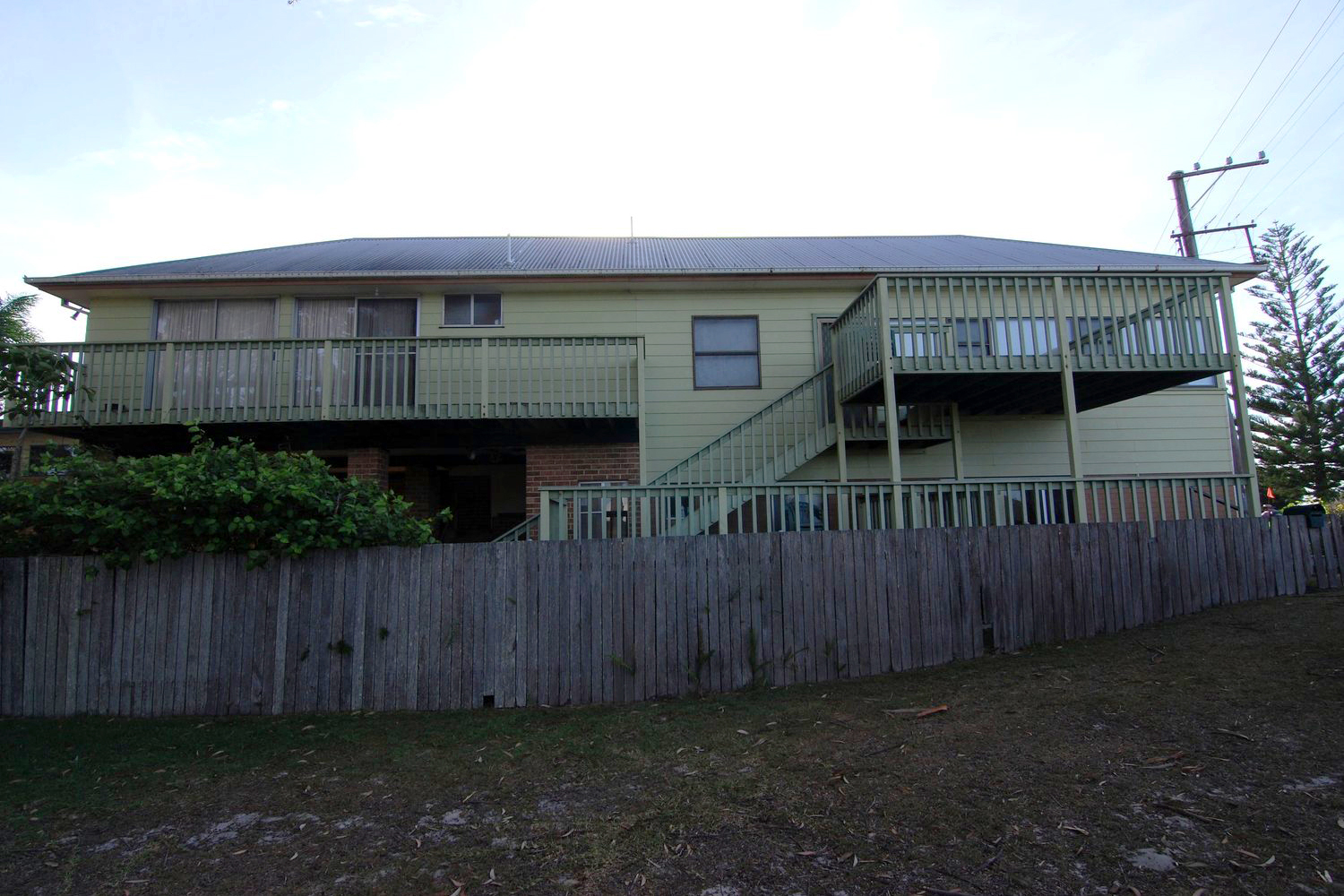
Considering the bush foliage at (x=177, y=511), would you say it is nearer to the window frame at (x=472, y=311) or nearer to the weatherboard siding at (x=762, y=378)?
the window frame at (x=472, y=311)

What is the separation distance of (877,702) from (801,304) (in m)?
7.66

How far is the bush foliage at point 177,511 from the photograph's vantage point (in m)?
6.35

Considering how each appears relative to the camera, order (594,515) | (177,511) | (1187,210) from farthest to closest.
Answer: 1. (1187,210)
2. (594,515)
3. (177,511)

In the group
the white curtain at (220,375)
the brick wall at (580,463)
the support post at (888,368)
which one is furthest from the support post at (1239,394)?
the white curtain at (220,375)

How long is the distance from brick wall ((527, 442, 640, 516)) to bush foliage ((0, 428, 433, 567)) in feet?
16.2

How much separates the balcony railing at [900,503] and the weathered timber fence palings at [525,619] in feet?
3.22

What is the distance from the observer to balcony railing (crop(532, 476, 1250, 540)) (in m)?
8.20

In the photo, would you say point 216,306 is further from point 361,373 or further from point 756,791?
point 756,791

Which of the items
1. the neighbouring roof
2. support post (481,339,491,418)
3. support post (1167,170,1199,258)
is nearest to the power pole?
support post (1167,170,1199,258)

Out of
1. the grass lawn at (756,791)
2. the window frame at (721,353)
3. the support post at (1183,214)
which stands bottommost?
the grass lawn at (756,791)

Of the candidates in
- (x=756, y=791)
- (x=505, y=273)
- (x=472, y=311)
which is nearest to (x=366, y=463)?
(x=472, y=311)

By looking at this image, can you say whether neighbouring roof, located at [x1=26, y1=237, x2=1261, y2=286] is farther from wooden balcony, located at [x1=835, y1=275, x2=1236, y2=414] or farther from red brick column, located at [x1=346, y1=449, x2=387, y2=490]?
red brick column, located at [x1=346, y1=449, x2=387, y2=490]

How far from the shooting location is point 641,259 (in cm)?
1345

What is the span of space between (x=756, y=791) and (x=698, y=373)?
27.4 feet
